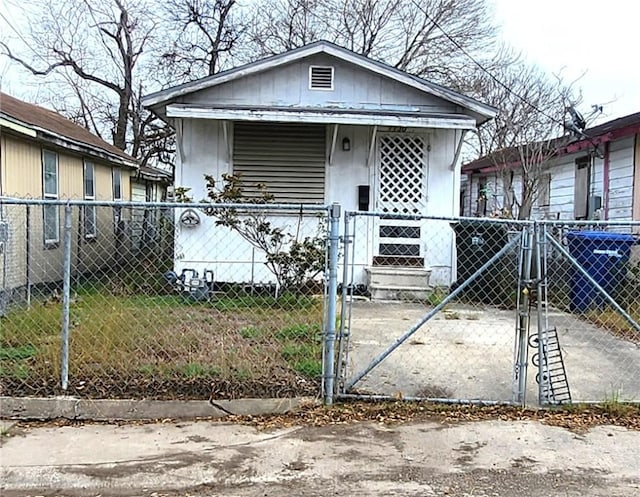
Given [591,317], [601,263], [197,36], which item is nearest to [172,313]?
[591,317]

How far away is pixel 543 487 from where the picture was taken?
3256 mm

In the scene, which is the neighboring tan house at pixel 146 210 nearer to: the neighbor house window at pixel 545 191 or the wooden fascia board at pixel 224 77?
the wooden fascia board at pixel 224 77

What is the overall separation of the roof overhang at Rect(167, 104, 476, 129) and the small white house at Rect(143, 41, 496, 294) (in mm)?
389

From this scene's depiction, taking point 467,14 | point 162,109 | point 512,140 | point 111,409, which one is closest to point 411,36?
point 467,14

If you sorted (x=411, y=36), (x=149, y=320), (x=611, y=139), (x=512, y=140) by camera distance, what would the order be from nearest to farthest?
(x=149, y=320) < (x=611, y=139) < (x=512, y=140) < (x=411, y=36)

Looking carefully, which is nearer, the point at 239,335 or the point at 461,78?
the point at 239,335

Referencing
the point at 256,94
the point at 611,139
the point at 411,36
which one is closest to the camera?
the point at 256,94

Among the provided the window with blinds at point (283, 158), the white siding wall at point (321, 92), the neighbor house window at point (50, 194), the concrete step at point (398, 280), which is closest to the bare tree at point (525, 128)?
the white siding wall at point (321, 92)

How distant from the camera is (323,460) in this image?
3559 millimetres

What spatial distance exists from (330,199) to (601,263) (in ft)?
14.7

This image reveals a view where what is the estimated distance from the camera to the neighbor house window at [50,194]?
10.0 meters

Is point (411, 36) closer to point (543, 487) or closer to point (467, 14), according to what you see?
point (467, 14)

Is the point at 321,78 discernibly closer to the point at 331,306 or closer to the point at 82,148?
the point at 82,148

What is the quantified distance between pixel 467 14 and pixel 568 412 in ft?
69.8
